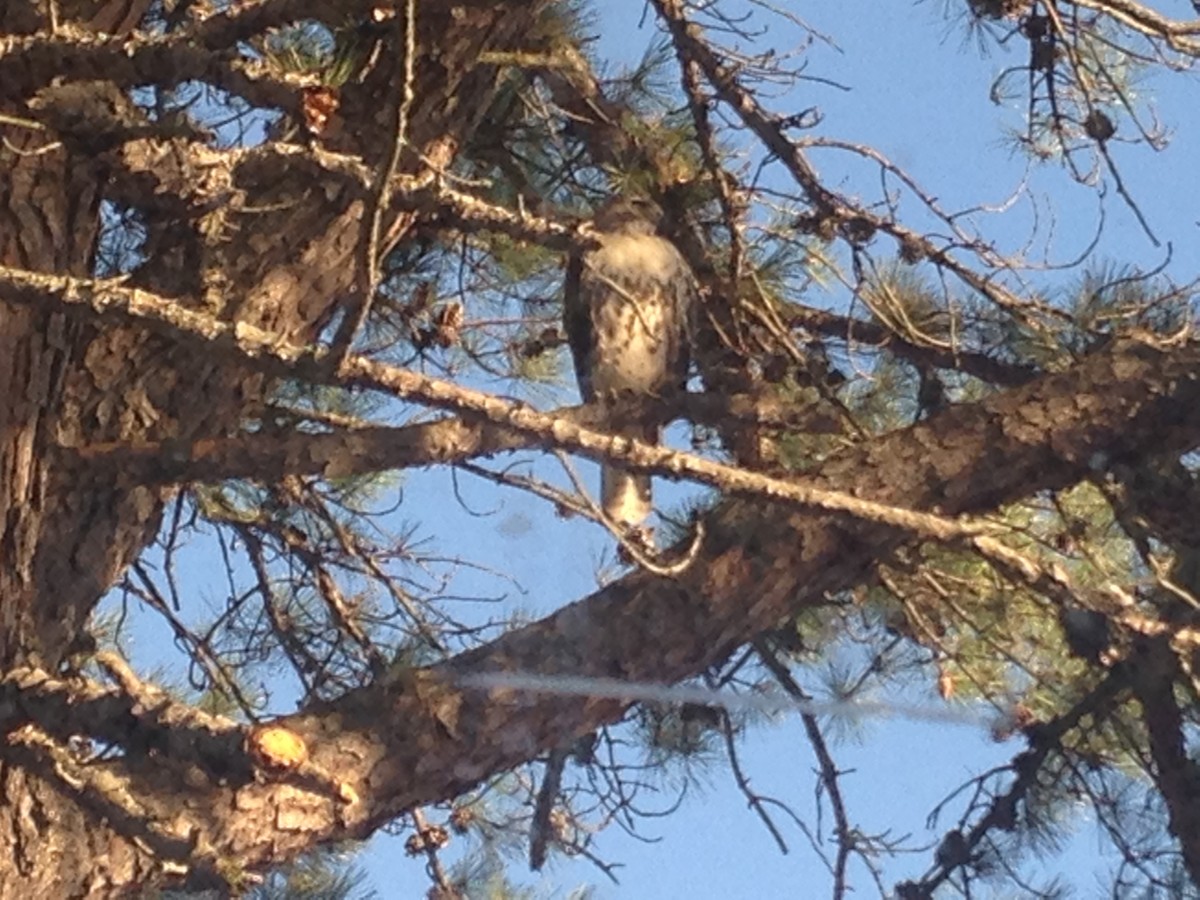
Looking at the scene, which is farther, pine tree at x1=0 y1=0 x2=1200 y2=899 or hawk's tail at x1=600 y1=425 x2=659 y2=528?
hawk's tail at x1=600 y1=425 x2=659 y2=528

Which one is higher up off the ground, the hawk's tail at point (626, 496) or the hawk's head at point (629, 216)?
the hawk's head at point (629, 216)

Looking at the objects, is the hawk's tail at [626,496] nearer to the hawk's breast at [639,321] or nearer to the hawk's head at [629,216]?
the hawk's breast at [639,321]

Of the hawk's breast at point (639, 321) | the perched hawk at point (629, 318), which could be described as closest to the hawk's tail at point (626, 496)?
the perched hawk at point (629, 318)

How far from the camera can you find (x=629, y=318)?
105 inches

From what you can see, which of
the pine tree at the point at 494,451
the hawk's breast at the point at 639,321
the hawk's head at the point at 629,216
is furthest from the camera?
the hawk's breast at the point at 639,321

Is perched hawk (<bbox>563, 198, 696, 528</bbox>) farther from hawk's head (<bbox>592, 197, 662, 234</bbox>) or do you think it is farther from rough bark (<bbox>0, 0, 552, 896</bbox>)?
rough bark (<bbox>0, 0, 552, 896</bbox>)

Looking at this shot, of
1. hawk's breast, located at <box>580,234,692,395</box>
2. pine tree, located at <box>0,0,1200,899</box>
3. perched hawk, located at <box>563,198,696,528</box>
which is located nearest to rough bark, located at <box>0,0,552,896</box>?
pine tree, located at <box>0,0,1200,899</box>

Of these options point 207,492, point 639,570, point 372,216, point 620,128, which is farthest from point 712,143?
point 372,216

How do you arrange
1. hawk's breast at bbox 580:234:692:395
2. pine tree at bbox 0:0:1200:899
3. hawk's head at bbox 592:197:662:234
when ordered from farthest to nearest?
hawk's breast at bbox 580:234:692:395, hawk's head at bbox 592:197:662:234, pine tree at bbox 0:0:1200:899

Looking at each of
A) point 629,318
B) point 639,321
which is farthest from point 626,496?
point 629,318

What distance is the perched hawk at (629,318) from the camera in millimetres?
2332

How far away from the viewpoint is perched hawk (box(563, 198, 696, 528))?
2332 mm

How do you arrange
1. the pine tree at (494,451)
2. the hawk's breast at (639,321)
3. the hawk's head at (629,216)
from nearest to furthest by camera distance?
the pine tree at (494,451), the hawk's head at (629,216), the hawk's breast at (639,321)

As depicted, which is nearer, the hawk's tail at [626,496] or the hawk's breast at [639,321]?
the hawk's tail at [626,496]
